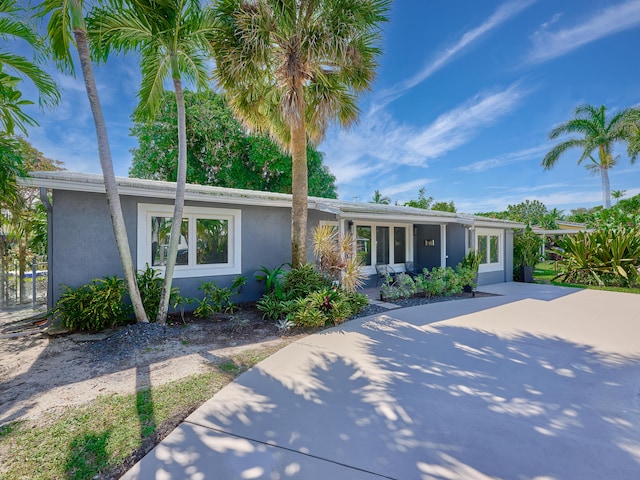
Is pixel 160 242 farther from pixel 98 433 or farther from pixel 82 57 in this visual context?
pixel 98 433

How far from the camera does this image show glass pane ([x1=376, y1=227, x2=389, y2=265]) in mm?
12445

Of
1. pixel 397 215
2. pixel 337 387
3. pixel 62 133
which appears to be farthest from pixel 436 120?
pixel 62 133

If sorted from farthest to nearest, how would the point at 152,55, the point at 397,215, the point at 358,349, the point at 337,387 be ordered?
the point at 397,215 < the point at 152,55 < the point at 358,349 < the point at 337,387

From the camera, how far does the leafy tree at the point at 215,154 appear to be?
1697cm

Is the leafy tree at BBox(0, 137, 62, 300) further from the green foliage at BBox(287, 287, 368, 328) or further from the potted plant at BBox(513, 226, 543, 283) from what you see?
the potted plant at BBox(513, 226, 543, 283)

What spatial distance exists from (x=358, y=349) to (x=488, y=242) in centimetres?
1107

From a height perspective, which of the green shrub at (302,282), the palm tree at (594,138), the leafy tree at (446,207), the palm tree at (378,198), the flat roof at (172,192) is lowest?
the green shrub at (302,282)

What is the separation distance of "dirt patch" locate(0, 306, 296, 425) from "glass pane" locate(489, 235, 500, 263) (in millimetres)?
11671

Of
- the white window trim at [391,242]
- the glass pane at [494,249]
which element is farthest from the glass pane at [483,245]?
the white window trim at [391,242]

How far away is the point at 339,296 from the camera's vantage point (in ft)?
24.2

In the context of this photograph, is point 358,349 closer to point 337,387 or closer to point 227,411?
point 337,387

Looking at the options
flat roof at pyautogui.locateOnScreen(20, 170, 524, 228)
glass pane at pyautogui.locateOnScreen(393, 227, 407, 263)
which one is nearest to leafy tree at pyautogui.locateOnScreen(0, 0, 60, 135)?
flat roof at pyautogui.locateOnScreen(20, 170, 524, 228)

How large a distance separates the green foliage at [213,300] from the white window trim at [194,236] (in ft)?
1.42

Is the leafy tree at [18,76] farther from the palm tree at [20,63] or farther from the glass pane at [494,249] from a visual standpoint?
the glass pane at [494,249]
